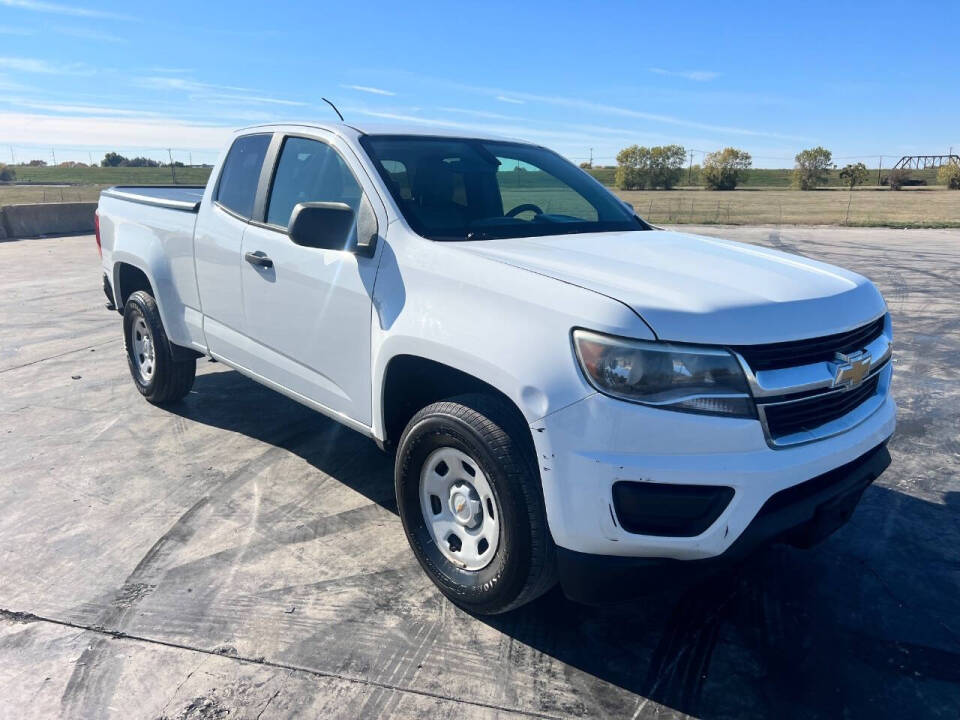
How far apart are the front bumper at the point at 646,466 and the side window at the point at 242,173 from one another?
2.55m

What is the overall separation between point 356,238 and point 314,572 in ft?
4.84

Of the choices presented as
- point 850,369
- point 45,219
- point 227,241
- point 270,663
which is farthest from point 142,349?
point 45,219

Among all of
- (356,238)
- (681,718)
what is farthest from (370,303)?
(681,718)

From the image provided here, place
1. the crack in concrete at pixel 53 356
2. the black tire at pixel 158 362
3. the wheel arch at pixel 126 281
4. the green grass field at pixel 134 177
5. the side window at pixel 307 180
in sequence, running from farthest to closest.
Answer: the green grass field at pixel 134 177 → the crack in concrete at pixel 53 356 → the wheel arch at pixel 126 281 → the black tire at pixel 158 362 → the side window at pixel 307 180

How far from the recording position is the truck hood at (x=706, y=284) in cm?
235

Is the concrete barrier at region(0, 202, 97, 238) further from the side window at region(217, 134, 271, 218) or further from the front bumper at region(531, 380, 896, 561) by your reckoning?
the front bumper at region(531, 380, 896, 561)

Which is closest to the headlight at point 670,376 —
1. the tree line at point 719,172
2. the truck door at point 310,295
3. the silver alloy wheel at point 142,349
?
the truck door at point 310,295

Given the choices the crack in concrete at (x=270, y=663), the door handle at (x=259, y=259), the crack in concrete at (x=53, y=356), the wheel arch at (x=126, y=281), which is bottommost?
the crack in concrete at (x=270, y=663)

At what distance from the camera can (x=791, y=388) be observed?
94.3 inches

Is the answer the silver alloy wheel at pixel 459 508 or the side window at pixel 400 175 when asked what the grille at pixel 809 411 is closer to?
the silver alloy wheel at pixel 459 508

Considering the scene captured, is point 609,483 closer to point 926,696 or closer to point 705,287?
point 705,287

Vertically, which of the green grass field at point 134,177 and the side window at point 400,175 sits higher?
the side window at point 400,175

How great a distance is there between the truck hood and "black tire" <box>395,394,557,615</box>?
1.85ft

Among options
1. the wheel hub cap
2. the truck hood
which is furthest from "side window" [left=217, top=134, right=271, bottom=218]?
the wheel hub cap
